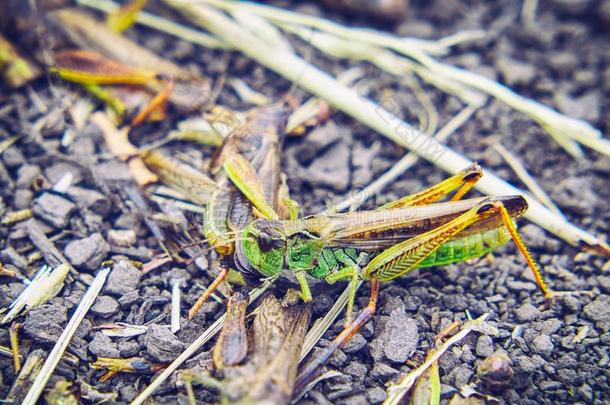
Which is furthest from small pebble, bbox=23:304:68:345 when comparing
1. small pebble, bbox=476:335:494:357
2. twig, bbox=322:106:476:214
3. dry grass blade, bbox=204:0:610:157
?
dry grass blade, bbox=204:0:610:157

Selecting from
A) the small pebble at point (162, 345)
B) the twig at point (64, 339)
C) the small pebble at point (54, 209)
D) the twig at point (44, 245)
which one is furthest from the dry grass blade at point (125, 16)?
the small pebble at point (162, 345)

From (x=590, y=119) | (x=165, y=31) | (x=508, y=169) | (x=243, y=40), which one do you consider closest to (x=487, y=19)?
(x=590, y=119)

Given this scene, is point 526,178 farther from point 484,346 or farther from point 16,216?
point 16,216

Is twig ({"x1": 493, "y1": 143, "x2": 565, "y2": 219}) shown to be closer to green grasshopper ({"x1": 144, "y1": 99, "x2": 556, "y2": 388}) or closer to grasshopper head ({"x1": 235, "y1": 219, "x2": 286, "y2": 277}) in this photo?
green grasshopper ({"x1": 144, "y1": 99, "x2": 556, "y2": 388})

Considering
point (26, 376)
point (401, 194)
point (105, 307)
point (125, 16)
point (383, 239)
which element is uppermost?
point (125, 16)

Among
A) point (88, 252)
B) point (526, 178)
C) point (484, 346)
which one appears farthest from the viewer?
point (526, 178)

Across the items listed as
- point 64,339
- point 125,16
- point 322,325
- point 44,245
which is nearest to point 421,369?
point 322,325
